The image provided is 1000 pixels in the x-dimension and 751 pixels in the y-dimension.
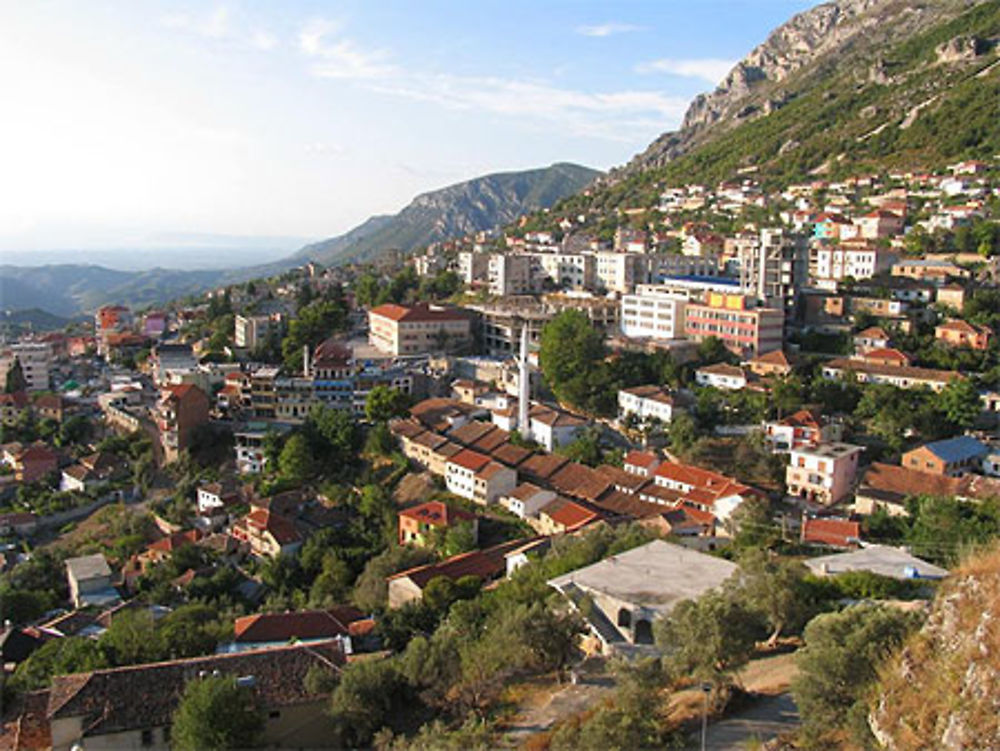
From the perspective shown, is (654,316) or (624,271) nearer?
(654,316)

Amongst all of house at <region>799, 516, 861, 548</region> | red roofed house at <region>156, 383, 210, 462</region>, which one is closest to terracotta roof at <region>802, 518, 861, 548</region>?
house at <region>799, 516, 861, 548</region>

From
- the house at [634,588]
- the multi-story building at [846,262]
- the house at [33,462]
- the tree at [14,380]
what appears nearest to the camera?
the house at [634,588]

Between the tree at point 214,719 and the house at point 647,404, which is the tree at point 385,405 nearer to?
the house at point 647,404

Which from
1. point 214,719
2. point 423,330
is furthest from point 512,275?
point 214,719

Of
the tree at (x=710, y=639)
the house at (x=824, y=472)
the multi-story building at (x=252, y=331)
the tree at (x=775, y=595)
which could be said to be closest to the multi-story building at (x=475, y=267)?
the multi-story building at (x=252, y=331)

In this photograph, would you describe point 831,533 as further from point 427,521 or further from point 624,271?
point 624,271

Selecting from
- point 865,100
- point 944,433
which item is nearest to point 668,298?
point 944,433

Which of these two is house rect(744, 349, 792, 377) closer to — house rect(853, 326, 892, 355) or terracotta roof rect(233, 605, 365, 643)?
house rect(853, 326, 892, 355)
